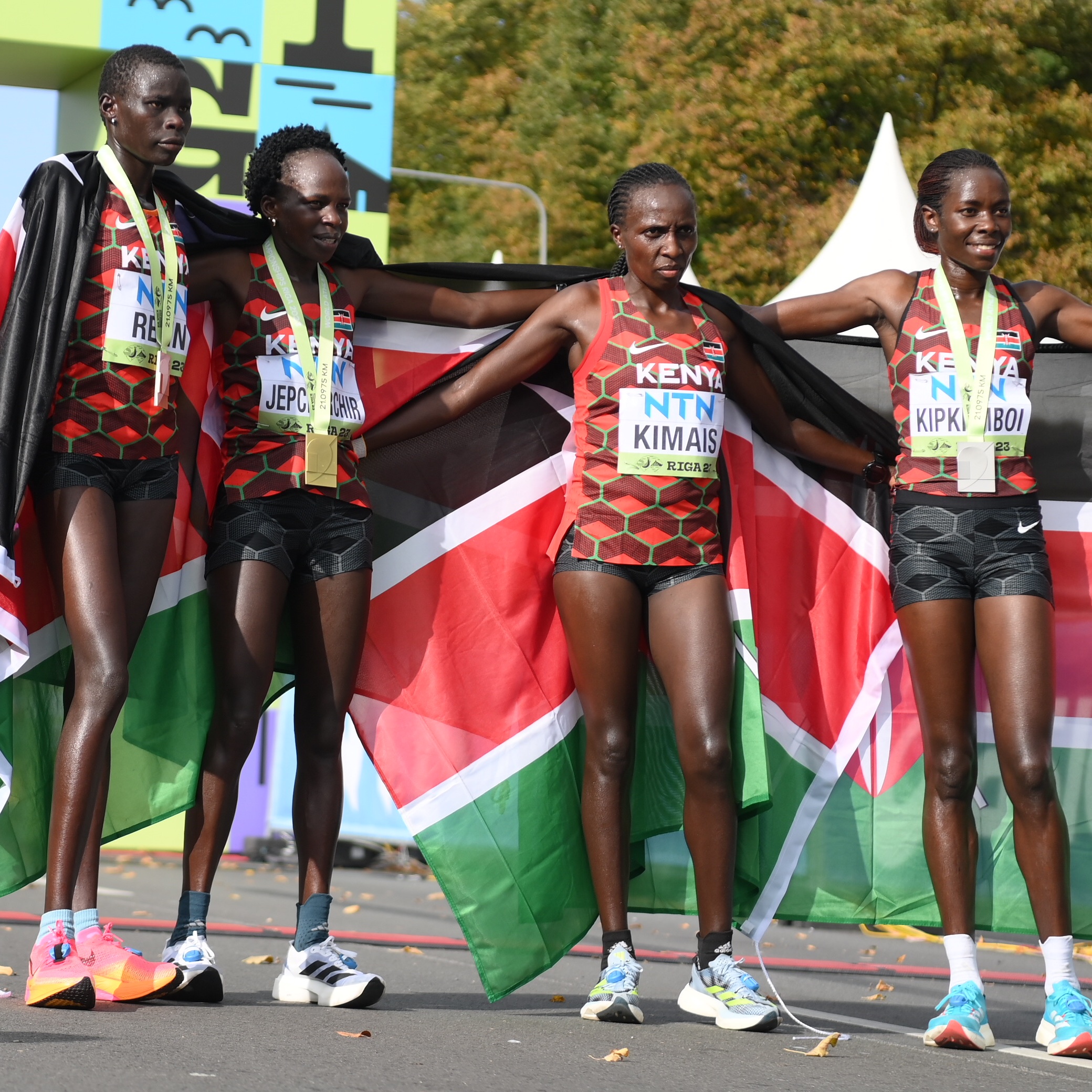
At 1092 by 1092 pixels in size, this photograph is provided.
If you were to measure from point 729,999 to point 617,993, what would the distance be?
12.0 inches

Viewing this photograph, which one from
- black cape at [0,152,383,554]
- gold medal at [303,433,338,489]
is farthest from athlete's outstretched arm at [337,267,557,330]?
black cape at [0,152,383,554]

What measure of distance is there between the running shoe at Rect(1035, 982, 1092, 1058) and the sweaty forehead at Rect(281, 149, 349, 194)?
3037 mm

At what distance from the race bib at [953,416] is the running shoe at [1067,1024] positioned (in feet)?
4.87

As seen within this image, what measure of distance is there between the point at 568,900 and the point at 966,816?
3.91 feet

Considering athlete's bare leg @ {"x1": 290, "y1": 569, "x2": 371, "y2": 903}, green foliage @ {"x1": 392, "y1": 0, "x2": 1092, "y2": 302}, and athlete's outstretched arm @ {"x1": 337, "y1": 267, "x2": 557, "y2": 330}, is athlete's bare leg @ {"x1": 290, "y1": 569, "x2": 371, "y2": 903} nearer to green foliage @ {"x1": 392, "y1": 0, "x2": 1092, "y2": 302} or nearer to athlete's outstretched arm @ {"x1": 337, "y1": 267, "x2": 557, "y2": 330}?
athlete's outstretched arm @ {"x1": 337, "y1": 267, "x2": 557, "y2": 330}

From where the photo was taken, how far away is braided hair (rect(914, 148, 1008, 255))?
5.07 metres

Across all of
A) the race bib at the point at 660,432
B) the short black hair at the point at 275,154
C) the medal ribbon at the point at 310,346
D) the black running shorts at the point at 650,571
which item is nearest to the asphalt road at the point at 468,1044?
the black running shorts at the point at 650,571

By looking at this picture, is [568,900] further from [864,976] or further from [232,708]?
[864,976]

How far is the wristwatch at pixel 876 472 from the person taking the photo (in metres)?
5.52

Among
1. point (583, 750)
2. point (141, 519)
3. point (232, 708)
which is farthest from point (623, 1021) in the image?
point (141, 519)

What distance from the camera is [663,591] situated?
197 inches

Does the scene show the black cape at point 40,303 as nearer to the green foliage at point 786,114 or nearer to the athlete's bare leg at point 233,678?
the athlete's bare leg at point 233,678

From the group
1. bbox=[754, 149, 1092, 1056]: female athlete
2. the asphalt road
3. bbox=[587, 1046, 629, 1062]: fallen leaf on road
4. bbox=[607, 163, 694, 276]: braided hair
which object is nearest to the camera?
the asphalt road

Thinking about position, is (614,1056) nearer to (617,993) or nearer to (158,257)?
(617,993)
